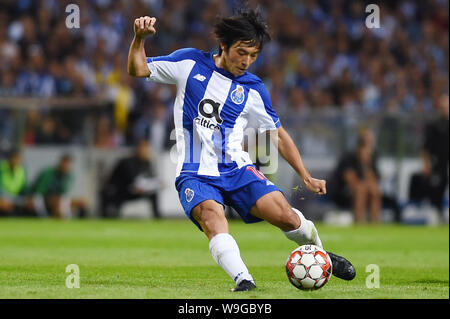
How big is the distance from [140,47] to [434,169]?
12890mm

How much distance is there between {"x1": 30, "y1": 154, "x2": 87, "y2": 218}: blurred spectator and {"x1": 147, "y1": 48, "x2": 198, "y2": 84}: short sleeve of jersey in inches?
493

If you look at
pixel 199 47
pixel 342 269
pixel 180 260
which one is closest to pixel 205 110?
pixel 342 269

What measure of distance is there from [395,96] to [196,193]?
16.3 m

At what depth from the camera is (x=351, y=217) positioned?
62.5ft

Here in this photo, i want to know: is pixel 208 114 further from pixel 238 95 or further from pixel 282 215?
pixel 282 215

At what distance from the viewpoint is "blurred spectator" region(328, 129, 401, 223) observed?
18531mm

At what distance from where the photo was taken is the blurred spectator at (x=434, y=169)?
18.4 metres

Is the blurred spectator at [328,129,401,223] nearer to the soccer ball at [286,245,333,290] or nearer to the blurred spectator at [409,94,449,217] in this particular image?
the blurred spectator at [409,94,449,217]

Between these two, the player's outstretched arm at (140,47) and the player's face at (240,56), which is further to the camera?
the player's face at (240,56)

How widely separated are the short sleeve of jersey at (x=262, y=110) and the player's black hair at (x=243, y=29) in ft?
1.46

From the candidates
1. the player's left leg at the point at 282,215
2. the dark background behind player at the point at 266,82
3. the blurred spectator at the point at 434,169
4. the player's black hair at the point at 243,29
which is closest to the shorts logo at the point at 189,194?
the player's left leg at the point at 282,215

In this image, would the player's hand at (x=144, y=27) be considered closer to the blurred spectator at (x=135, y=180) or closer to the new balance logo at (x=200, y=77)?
the new balance logo at (x=200, y=77)

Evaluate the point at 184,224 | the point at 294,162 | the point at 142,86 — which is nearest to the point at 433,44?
the point at 142,86
